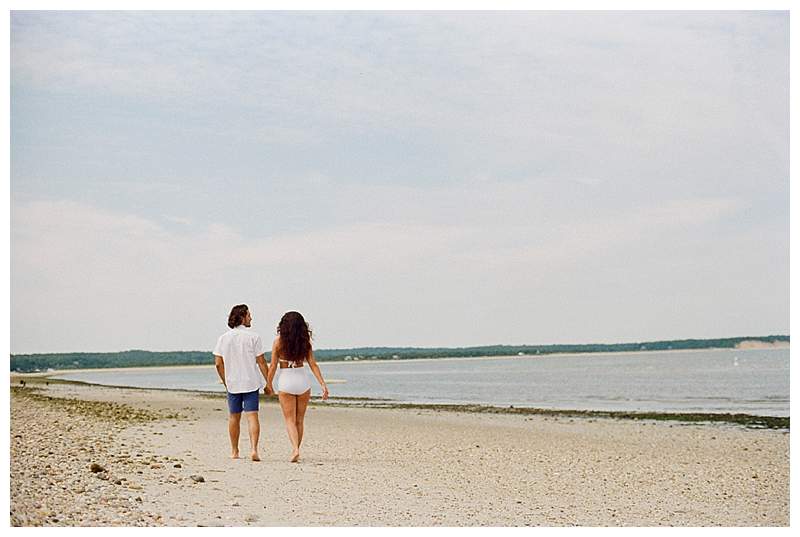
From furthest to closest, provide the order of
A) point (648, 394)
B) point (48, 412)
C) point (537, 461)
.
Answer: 1. point (648, 394)
2. point (48, 412)
3. point (537, 461)

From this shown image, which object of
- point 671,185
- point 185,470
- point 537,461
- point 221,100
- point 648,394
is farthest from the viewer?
point 648,394

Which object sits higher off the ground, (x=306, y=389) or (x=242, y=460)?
(x=306, y=389)

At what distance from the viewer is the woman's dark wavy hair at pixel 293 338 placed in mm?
5129

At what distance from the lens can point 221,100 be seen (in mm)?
9164

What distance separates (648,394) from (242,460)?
17.0 meters

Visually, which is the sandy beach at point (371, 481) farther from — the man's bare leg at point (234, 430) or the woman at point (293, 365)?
the woman at point (293, 365)

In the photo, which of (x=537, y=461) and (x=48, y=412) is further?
(x=48, y=412)

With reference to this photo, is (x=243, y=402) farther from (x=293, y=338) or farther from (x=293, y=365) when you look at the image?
(x=293, y=338)

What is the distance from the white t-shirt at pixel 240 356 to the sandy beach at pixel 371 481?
0.48 m

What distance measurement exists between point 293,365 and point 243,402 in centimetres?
35

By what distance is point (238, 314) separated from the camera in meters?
5.09

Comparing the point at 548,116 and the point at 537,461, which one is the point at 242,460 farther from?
the point at 548,116

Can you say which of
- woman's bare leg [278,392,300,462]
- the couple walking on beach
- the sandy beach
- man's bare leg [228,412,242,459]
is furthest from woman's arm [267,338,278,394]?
the sandy beach
